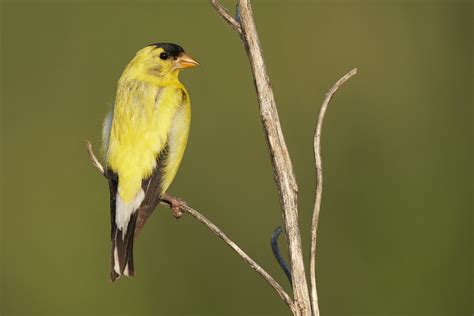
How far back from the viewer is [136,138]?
3268mm

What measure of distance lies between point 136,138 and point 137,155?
69 mm

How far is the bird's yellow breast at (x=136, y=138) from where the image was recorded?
10.7 feet

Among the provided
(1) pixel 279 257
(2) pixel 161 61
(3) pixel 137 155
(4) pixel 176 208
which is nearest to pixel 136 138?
(3) pixel 137 155

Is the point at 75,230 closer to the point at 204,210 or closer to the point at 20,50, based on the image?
the point at 204,210

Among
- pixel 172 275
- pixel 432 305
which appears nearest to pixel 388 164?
pixel 432 305

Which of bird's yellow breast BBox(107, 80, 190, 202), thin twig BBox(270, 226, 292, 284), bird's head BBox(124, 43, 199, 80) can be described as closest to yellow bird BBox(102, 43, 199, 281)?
bird's yellow breast BBox(107, 80, 190, 202)

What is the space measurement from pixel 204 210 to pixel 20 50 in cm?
185

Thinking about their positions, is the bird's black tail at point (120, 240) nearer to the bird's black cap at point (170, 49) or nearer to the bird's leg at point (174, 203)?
the bird's leg at point (174, 203)

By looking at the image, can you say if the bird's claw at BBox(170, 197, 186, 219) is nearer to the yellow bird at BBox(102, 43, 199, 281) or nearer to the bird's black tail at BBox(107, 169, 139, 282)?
the yellow bird at BBox(102, 43, 199, 281)

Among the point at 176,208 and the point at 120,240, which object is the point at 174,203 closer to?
the point at 176,208

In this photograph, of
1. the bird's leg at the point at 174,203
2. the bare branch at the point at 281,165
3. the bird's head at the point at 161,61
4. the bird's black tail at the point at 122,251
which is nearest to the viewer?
the bare branch at the point at 281,165

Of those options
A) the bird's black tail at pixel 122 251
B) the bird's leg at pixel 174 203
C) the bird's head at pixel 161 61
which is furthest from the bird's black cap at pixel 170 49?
the bird's black tail at pixel 122 251

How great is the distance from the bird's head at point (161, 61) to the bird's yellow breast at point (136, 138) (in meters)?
0.39

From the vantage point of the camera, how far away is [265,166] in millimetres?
5469
